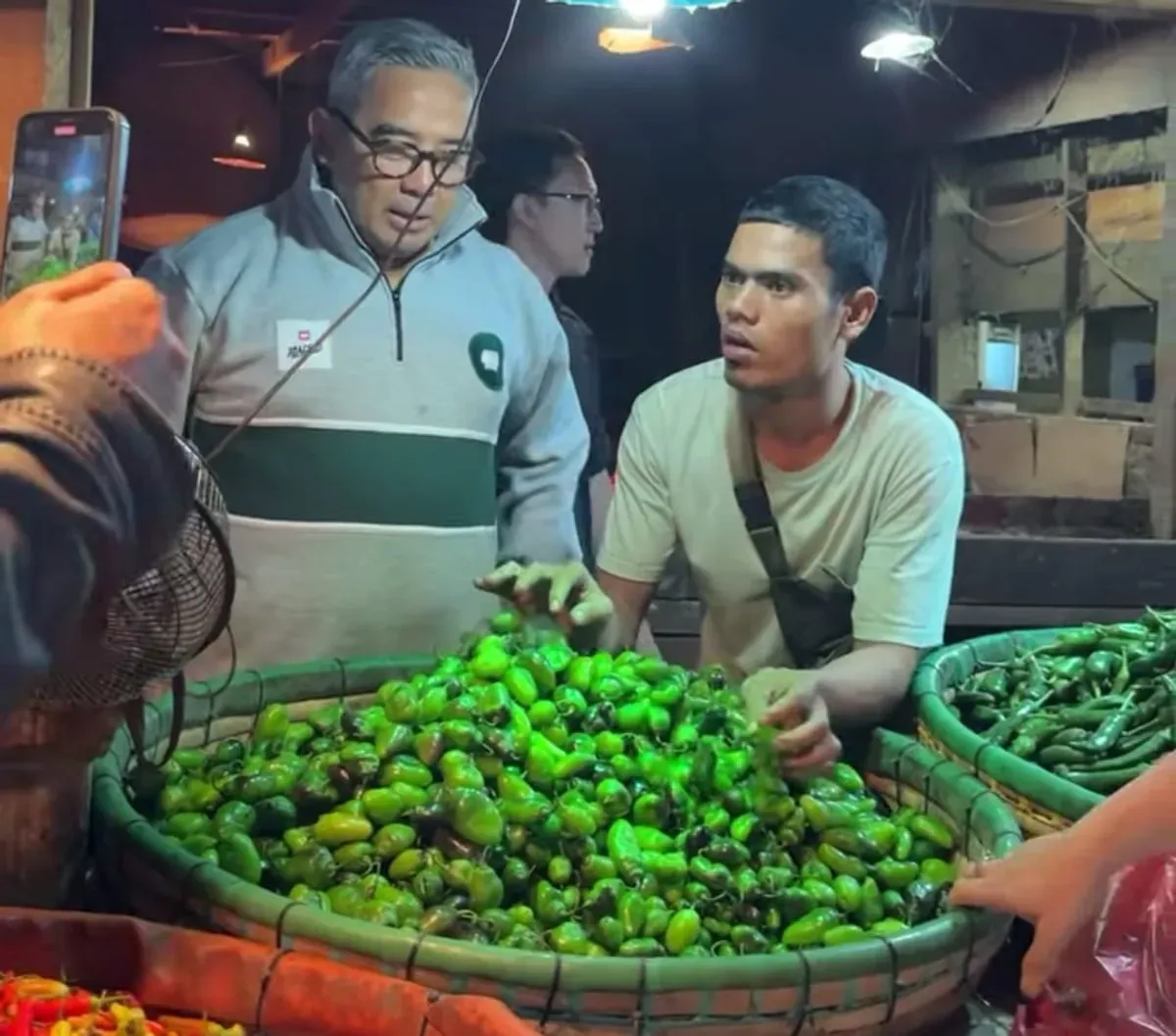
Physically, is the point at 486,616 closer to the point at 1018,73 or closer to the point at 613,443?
the point at 613,443

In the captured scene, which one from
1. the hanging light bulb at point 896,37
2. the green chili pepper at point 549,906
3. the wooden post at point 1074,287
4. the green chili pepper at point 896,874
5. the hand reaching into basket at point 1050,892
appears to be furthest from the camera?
the wooden post at point 1074,287

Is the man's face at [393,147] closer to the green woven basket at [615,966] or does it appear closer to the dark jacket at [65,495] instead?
the green woven basket at [615,966]

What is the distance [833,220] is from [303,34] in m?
0.76

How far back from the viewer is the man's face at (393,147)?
5.85ft

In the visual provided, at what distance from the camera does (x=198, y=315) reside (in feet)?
5.68

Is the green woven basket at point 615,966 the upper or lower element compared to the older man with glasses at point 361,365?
lower

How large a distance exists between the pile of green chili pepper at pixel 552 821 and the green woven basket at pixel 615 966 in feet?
0.16

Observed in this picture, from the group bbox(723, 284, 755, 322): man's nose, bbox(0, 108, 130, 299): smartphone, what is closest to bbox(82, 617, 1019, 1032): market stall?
bbox(0, 108, 130, 299): smartphone

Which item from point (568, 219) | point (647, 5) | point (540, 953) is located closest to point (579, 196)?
point (568, 219)

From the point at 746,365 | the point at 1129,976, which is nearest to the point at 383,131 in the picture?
the point at 746,365

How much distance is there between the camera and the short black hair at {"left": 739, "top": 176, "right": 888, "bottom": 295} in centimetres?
194

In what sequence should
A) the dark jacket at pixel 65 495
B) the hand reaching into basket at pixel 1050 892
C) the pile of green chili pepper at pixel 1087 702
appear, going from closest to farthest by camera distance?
1. the dark jacket at pixel 65 495
2. the hand reaching into basket at pixel 1050 892
3. the pile of green chili pepper at pixel 1087 702

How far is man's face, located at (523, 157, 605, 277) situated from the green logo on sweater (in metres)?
0.17

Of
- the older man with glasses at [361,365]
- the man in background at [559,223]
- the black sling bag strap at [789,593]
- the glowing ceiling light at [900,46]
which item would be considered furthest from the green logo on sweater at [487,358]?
the glowing ceiling light at [900,46]
